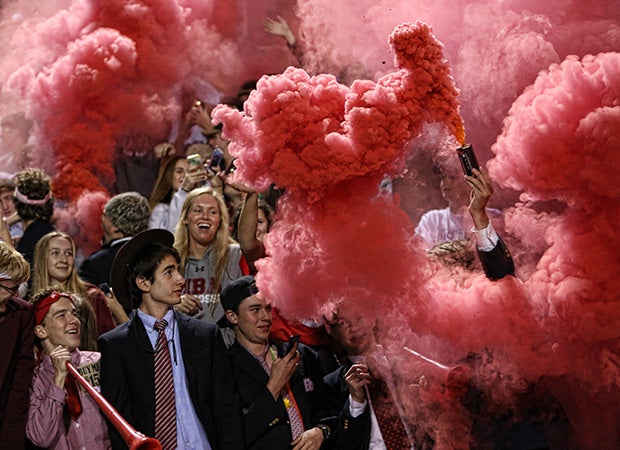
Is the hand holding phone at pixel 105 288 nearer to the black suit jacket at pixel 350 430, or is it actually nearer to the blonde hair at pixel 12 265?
the blonde hair at pixel 12 265

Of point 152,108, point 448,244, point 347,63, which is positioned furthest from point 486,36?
point 152,108

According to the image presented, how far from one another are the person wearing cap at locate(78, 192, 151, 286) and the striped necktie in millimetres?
1456

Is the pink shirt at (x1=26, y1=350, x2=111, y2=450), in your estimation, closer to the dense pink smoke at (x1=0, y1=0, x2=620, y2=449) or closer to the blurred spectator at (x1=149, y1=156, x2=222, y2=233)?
the dense pink smoke at (x1=0, y1=0, x2=620, y2=449)

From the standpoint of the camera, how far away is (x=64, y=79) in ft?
22.5

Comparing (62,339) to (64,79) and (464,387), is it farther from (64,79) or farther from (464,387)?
(64,79)

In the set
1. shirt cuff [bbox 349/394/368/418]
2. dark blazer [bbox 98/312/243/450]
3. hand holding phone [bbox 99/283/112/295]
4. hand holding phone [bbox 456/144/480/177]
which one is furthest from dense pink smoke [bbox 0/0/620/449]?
hand holding phone [bbox 99/283/112/295]

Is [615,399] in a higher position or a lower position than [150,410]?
lower

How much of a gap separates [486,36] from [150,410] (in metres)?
2.75

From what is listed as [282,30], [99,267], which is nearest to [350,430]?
[99,267]

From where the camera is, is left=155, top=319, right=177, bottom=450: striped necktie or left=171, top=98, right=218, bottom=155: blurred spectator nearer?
left=155, top=319, right=177, bottom=450: striped necktie

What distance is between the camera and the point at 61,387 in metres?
4.29

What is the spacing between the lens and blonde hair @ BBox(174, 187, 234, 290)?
543 centimetres

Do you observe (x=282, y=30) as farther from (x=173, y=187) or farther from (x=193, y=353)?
(x=193, y=353)

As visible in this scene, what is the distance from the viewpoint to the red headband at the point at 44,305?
4.52 metres
